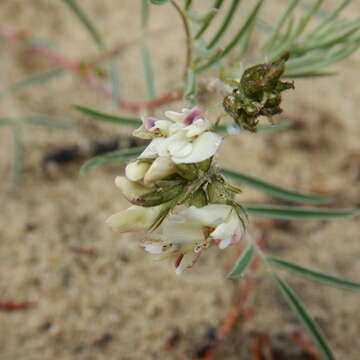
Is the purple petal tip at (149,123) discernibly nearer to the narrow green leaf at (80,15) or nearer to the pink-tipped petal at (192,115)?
the pink-tipped petal at (192,115)

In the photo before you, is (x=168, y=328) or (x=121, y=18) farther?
(x=121, y=18)

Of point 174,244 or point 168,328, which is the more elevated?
point 174,244

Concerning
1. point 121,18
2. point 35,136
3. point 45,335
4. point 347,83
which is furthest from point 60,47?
point 45,335

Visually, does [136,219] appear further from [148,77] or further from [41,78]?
[41,78]

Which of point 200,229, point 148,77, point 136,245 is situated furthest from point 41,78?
point 200,229

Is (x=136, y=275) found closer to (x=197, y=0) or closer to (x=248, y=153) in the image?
(x=248, y=153)

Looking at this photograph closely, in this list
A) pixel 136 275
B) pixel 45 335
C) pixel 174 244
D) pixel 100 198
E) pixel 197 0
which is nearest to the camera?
pixel 174 244

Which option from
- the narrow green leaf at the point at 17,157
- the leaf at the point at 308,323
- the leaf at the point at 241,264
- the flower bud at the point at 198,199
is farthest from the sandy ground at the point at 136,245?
the flower bud at the point at 198,199
